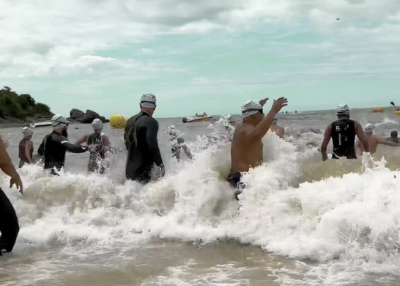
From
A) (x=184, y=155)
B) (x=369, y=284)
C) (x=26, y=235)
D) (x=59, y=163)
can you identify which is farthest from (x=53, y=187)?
(x=369, y=284)

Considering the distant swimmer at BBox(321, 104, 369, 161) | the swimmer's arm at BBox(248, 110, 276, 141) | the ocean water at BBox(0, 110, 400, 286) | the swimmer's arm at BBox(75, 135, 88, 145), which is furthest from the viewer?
the swimmer's arm at BBox(75, 135, 88, 145)

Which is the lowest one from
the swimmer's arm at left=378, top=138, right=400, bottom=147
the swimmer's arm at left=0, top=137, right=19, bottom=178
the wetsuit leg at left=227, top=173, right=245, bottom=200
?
the wetsuit leg at left=227, top=173, right=245, bottom=200

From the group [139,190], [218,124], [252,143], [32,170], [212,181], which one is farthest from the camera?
[218,124]

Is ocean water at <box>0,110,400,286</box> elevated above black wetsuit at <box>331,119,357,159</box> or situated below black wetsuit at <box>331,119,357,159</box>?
below

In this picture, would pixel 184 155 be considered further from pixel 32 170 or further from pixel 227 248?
pixel 227 248

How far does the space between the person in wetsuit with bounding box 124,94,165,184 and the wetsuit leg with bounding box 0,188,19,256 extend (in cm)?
215

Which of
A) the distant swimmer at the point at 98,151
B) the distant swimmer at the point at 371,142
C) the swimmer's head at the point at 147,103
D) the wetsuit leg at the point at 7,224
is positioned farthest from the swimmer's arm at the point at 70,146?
the distant swimmer at the point at 371,142

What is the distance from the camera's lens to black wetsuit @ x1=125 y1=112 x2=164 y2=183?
6863 mm

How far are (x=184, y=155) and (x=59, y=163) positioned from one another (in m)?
4.00

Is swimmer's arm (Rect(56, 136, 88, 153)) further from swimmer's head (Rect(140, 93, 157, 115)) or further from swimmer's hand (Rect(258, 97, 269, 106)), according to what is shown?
swimmer's hand (Rect(258, 97, 269, 106))

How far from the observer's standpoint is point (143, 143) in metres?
6.95

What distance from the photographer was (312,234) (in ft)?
17.2

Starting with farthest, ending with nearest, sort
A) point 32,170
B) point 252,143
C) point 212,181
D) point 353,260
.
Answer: point 32,170 → point 212,181 → point 252,143 → point 353,260

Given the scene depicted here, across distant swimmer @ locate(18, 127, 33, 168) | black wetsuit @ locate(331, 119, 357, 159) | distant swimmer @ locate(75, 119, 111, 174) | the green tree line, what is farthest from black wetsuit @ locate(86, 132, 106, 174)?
the green tree line
